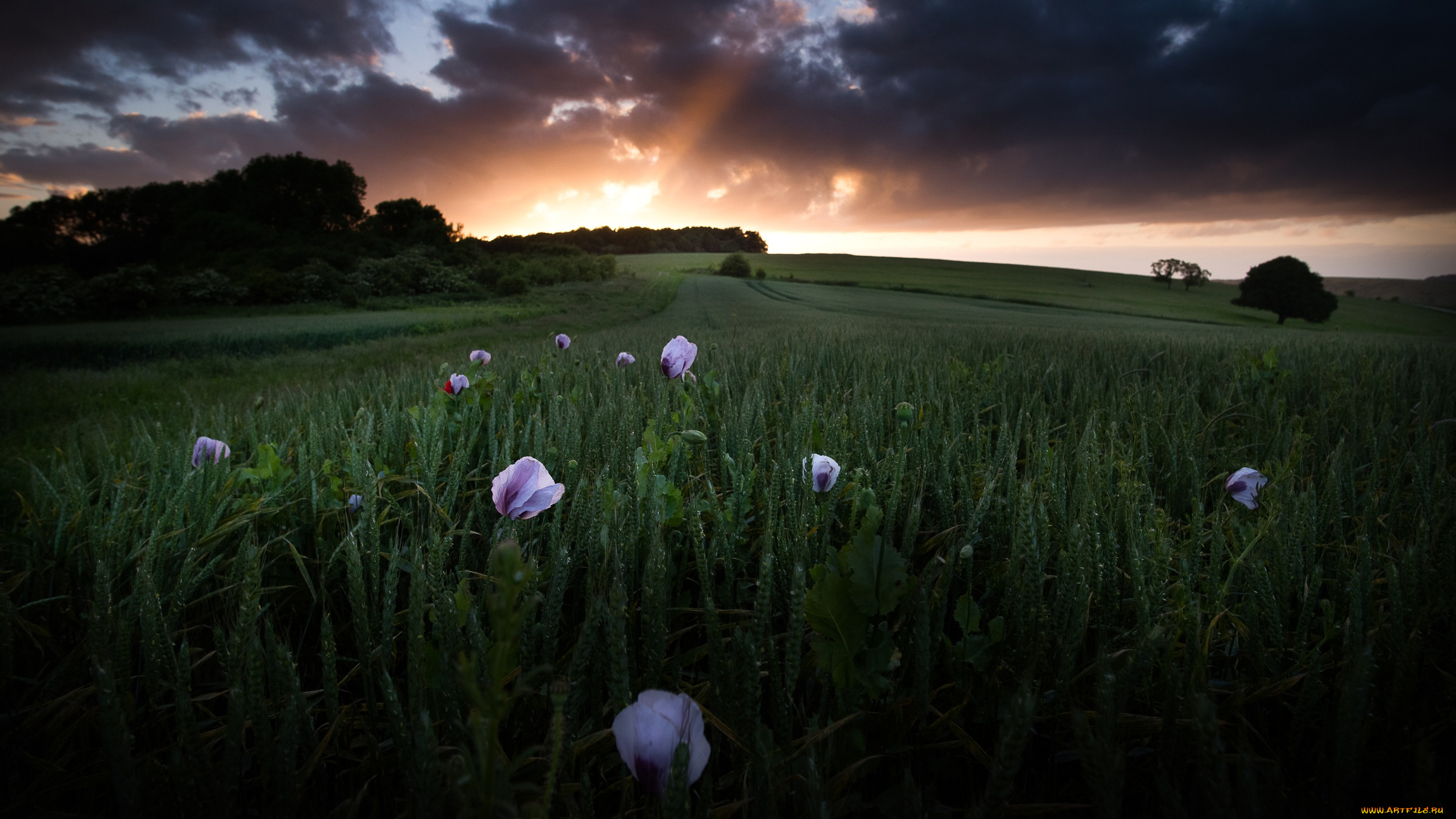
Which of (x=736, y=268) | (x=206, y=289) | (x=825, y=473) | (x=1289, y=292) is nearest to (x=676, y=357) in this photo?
(x=825, y=473)

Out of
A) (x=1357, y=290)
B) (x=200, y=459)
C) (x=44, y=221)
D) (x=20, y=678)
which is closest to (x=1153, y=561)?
(x=20, y=678)

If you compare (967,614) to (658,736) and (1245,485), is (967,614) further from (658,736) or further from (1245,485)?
(1245,485)

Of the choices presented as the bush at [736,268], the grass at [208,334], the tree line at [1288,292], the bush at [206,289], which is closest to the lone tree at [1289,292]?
the tree line at [1288,292]

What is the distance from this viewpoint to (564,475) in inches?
54.7

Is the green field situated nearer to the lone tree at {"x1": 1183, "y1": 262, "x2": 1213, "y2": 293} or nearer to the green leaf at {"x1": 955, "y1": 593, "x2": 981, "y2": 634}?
the green leaf at {"x1": 955, "y1": 593, "x2": 981, "y2": 634}

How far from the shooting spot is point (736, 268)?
158 feet

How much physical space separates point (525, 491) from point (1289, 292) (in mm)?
47617

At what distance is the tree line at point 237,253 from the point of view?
508 inches

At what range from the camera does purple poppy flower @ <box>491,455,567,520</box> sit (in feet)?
3.15

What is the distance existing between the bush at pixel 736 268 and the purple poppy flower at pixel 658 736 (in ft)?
157

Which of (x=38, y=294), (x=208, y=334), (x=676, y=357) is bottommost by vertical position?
(x=208, y=334)

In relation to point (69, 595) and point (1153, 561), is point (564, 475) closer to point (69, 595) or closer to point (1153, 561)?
point (69, 595)

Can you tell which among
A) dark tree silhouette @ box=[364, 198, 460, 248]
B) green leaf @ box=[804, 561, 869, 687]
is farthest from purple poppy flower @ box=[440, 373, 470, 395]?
dark tree silhouette @ box=[364, 198, 460, 248]

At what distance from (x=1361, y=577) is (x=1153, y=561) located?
235mm
